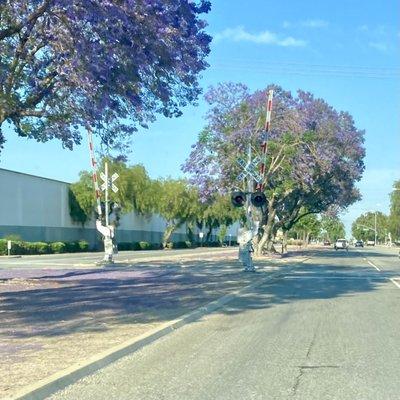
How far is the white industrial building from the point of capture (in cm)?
5922

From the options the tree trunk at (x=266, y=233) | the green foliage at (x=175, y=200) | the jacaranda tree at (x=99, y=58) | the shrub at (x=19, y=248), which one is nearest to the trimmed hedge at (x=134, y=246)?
the green foliage at (x=175, y=200)

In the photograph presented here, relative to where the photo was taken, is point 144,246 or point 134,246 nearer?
point 134,246

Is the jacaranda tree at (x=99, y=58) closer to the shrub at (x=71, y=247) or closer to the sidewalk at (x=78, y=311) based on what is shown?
the sidewalk at (x=78, y=311)

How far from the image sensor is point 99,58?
1420cm

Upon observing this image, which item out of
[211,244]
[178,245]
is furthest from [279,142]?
[211,244]

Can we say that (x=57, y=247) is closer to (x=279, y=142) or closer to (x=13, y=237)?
(x=13, y=237)

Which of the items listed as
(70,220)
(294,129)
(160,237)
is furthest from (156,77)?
(160,237)

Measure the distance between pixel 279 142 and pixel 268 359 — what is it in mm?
34455

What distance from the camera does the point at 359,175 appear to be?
52125 millimetres

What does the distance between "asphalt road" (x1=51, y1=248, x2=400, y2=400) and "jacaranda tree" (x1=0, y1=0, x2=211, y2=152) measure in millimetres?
5547

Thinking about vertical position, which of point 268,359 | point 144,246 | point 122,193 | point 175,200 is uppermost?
point 122,193

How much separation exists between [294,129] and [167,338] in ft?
107

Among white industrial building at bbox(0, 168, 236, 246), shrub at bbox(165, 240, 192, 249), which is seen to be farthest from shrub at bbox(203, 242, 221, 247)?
white industrial building at bbox(0, 168, 236, 246)

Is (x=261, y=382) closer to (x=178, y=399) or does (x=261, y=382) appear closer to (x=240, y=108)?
(x=178, y=399)
